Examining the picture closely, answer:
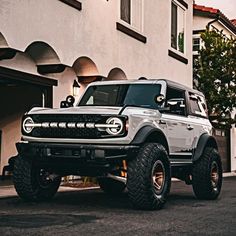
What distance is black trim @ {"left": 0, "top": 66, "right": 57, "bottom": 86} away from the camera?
1197 cm

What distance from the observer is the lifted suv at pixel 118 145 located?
7578mm

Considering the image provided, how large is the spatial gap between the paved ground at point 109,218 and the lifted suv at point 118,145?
37 centimetres

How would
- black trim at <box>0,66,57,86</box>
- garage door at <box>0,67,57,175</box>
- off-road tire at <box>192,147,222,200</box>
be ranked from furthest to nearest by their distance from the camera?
garage door at <box>0,67,57,175</box>
black trim at <box>0,66,57,86</box>
off-road tire at <box>192,147,222,200</box>

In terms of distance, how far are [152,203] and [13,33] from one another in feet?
17.7

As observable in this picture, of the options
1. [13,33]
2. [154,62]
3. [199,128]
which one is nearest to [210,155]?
[199,128]

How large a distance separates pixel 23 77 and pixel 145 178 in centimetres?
609

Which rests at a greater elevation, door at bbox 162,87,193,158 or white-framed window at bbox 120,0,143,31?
white-framed window at bbox 120,0,143,31

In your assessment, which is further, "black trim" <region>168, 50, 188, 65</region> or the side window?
"black trim" <region>168, 50, 188, 65</region>

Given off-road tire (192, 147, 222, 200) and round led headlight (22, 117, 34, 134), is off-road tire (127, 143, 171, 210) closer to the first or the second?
round led headlight (22, 117, 34, 134)

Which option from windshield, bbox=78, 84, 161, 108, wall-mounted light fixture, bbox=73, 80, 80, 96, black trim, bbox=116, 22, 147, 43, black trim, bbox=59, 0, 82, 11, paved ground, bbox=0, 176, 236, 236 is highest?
black trim, bbox=59, 0, 82, 11

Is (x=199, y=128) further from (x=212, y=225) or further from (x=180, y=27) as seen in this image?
(x=180, y=27)

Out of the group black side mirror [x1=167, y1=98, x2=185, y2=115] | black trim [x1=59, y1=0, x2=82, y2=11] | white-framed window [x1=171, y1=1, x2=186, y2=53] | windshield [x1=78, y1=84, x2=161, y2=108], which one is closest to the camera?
black side mirror [x1=167, y1=98, x2=185, y2=115]

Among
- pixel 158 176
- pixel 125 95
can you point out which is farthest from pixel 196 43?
pixel 158 176

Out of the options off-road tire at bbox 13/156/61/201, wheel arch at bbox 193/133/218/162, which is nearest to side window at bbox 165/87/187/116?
wheel arch at bbox 193/133/218/162
